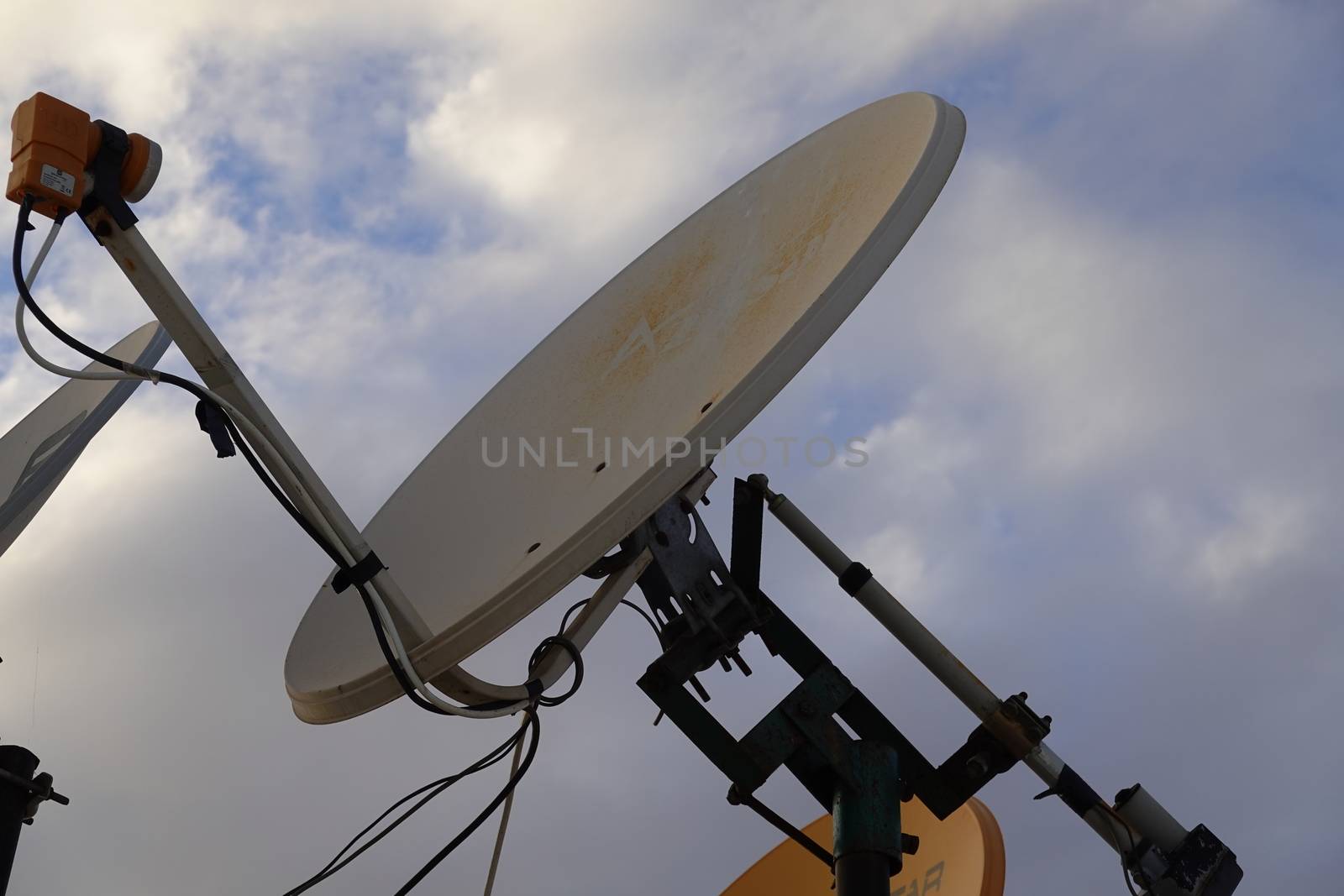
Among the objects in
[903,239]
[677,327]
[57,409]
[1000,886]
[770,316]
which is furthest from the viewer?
[57,409]

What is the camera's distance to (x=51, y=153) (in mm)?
3611

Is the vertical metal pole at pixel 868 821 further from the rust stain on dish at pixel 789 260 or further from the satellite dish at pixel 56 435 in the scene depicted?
the satellite dish at pixel 56 435

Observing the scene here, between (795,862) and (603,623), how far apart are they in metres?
2.62

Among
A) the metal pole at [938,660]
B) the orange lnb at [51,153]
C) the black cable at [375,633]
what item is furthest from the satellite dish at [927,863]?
the orange lnb at [51,153]

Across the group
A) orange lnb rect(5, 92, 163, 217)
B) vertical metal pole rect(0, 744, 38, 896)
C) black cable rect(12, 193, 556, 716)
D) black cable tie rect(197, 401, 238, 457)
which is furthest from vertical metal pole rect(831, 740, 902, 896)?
orange lnb rect(5, 92, 163, 217)

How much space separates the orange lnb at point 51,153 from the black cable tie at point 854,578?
2940 mm

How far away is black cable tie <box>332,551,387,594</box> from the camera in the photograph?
12.9 ft

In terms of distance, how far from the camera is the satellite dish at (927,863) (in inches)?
Answer: 207

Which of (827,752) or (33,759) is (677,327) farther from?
(33,759)

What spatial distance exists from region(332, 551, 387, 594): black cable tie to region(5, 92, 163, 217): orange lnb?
120 centimetres

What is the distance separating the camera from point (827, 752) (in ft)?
15.2

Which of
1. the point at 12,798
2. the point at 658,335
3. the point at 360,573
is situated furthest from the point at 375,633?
the point at 658,335

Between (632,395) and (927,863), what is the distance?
2245mm

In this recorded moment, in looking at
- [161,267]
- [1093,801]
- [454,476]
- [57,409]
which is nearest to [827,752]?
[1093,801]
